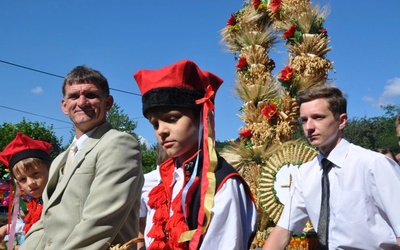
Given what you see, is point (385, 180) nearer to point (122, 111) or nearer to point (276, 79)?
point (276, 79)

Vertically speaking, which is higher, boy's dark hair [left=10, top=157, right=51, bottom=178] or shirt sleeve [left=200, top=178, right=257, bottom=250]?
boy's dark hair [left=10, top=157, right=51, bottom=178]

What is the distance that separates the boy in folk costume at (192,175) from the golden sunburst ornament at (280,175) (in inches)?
111

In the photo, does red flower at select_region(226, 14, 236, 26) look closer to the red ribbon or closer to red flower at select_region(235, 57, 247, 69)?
red flower at select_region(235, 57, 247, 69)

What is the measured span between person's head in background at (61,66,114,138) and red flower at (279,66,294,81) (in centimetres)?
346

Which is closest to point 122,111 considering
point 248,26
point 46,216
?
point 248,26

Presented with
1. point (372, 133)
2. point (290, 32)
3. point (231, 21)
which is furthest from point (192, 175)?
point (372, 133)

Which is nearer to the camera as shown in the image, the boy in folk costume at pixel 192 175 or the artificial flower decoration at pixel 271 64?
the boy in folk costume at pixel 192 175

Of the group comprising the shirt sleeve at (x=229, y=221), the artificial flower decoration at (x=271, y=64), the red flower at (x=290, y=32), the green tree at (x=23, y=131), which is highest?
the green tree at (x=23, y=131)

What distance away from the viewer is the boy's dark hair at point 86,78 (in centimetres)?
285

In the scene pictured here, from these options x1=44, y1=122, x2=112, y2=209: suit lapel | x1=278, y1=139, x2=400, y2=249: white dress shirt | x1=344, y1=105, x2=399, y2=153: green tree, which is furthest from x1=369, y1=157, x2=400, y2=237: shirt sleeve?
x1=344, y1=105, x2=399, y2=153: green tree

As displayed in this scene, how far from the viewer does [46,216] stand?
8.70 feet

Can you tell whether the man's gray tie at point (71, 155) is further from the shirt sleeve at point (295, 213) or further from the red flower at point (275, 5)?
the red flower at point (275, 5)

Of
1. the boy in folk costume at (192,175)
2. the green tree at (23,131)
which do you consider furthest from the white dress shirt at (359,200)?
the green tree at (23,131)

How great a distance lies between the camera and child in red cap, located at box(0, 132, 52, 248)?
12.0 ft
